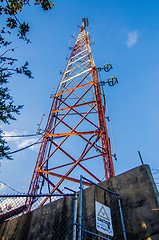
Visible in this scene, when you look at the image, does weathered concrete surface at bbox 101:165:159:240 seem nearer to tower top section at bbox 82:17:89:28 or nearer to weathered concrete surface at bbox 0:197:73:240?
weathered concrete surface at bbox 0:197:73:240

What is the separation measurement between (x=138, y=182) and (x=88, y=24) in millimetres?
22069

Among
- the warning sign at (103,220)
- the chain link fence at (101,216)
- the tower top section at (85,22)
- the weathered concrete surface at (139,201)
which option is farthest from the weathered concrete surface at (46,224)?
the tower top section at (85,22)

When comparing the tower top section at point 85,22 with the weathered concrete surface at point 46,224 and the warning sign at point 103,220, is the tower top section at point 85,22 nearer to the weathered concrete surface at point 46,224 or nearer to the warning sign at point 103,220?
the weathered concrete surface at point 46,224

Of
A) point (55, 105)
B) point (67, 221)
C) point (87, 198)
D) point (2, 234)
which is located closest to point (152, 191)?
point (87, 198)

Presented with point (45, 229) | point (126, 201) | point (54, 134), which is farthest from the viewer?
point (54, 134)

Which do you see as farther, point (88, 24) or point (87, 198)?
point (88, 24)

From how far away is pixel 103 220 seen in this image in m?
3.86

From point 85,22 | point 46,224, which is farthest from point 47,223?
point 85,22

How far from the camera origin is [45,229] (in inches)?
180

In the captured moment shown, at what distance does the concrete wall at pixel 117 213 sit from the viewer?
3.76 metres

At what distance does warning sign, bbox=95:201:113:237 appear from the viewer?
3.72 m

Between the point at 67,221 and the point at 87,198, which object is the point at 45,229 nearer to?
the point at 67,221

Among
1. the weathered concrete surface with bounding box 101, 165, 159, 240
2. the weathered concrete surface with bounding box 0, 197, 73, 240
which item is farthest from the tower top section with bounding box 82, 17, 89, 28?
the weathered concrete surface with bounding box 0, 197, 73, 240

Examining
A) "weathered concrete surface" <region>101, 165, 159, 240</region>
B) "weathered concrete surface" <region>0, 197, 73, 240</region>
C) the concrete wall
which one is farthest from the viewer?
"weathered concrete surface" <region>0, 197, 73, 240</region>
